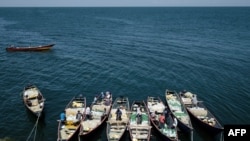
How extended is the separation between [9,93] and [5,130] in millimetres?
12744

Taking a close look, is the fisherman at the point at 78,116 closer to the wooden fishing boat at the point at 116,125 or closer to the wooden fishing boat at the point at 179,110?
the wooden fishing boat at the point at 116,125

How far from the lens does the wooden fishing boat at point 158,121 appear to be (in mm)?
31150

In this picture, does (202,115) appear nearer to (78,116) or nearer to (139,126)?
(139,126)

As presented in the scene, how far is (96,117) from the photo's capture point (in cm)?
3575

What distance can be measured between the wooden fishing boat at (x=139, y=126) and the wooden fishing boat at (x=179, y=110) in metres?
4.28

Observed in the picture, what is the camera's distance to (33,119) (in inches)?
1462

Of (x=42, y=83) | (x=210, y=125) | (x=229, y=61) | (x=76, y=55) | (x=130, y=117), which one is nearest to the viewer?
(x=210, y=125)

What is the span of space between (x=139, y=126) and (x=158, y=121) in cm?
295

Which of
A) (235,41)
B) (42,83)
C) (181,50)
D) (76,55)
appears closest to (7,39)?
(76,55)

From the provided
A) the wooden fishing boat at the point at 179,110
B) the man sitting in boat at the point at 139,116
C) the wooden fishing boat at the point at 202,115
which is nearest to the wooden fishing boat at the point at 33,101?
the man sitting in boat at the point at 139,116

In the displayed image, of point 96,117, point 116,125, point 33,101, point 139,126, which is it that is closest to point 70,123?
point 96,117

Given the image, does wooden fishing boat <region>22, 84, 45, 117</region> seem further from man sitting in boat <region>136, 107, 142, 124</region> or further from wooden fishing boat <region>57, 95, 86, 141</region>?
man sitting in boat <region>136, 107, 142, 124</region>

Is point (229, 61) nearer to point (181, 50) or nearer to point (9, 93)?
point (181, 50)

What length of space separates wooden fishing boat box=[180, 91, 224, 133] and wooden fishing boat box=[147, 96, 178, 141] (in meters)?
4.11
